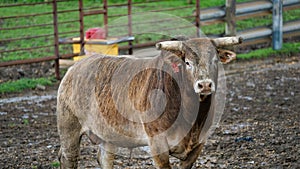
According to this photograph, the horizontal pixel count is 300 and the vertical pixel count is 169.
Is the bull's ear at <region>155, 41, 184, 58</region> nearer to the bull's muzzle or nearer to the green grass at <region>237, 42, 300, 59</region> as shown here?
the bull's muzzle

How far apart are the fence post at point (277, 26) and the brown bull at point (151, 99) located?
8663 millimetres

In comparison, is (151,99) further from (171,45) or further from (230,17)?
(230,17)

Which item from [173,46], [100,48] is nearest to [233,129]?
[173,46]

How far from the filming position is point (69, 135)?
693 cm

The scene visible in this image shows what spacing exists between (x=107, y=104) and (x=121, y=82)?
25cm

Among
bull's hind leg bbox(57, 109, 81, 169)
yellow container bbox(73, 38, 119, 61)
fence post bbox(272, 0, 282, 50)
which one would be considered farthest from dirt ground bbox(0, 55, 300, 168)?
fence post bbox(272, 0, 282, 50)

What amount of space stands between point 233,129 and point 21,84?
4.45 meters

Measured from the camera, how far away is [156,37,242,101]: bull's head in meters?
5.78

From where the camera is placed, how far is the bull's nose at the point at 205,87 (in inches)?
226

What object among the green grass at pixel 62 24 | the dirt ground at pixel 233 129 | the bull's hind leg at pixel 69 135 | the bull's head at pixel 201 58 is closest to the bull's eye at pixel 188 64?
the bull's head at pixel 201 58

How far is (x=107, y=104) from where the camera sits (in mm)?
6680

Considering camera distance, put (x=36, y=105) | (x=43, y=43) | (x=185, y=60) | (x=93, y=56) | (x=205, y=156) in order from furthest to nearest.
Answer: (x=43, y=43) < (x=36, y=105) < (x=205, y=156) < (x=93, y=56) < (x=185, y=60)

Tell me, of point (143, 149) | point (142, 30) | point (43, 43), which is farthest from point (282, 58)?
point (143, 149)

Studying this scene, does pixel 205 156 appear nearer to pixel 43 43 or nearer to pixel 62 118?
pixel 62 118
